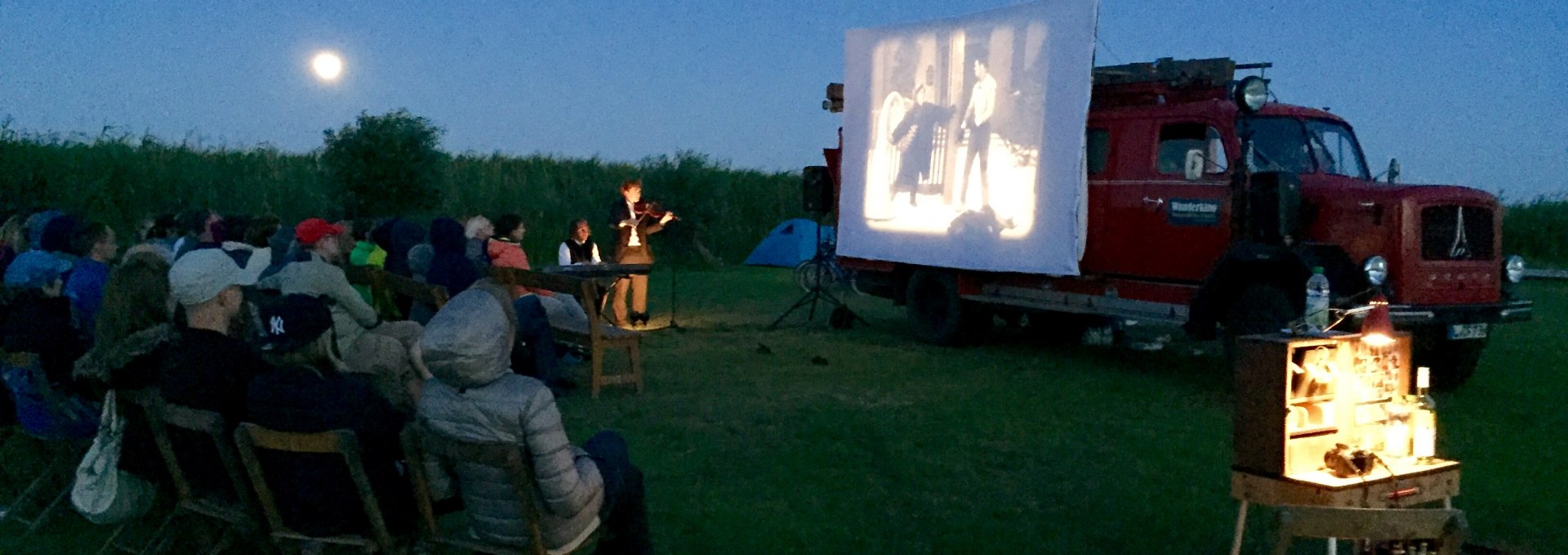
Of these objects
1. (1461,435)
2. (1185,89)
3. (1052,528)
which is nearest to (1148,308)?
(1185,89)

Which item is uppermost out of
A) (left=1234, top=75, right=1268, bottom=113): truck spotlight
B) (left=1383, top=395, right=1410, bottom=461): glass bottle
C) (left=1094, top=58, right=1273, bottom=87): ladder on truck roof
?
(left=1094, top=58, right=1273, bottom=87): ladder on truck roof

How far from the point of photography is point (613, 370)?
9836mm

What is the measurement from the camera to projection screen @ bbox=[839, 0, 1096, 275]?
972 cm

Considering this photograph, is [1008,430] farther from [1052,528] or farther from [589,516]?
[589,516]

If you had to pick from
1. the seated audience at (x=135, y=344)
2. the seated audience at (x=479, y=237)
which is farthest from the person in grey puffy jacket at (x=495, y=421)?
the seated audience at (x=479, y=237)

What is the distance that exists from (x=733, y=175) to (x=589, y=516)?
1085 inches

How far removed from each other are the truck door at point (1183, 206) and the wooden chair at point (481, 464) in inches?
266

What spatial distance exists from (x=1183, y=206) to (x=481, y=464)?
7.30 meters

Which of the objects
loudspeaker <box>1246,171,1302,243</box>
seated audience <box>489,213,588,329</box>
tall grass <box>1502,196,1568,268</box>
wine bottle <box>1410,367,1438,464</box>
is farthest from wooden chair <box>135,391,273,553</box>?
tall grass <box>1502,196,1568,268</box>

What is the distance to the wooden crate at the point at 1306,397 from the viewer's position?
4.03 meters

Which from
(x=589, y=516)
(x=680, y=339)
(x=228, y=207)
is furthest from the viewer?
(x=228, y=207)

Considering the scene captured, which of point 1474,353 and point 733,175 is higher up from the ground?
point 733,175

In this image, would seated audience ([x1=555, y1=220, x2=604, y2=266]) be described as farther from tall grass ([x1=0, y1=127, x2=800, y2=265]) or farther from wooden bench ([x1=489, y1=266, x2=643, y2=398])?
tall grass ([x1=0, y1=127, x2=800, y2=265])

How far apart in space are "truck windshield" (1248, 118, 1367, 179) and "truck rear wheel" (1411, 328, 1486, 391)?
1367 millimetres
